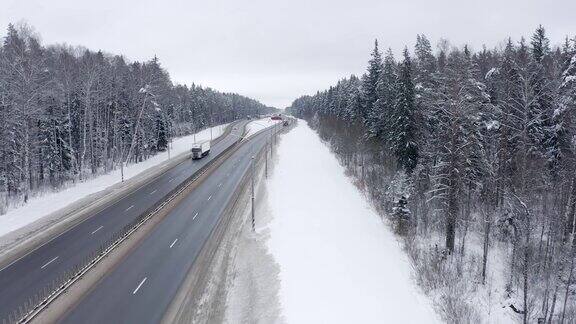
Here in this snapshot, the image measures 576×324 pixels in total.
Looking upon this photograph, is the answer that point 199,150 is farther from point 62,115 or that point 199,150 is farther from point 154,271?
point 154,271

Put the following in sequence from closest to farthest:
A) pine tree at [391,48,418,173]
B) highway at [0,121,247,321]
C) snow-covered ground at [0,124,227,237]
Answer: highway at [0,121,247,321] → snow-covered ground at [0,124,227,237] → pine tree at [391,48,418,173]

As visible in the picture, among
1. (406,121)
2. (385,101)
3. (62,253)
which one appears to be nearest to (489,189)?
(406,121)

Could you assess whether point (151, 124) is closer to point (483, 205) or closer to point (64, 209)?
point (64, 209)

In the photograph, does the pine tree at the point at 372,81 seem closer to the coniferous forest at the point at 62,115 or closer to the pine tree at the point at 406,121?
the pine tree at the point at 406,121

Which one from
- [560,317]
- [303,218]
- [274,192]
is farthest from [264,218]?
[560,317]

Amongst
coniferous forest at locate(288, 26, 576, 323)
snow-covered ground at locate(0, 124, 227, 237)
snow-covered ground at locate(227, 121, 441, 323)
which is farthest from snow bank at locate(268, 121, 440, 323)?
snow-covered ground at locate(0, 124, 227, 237)

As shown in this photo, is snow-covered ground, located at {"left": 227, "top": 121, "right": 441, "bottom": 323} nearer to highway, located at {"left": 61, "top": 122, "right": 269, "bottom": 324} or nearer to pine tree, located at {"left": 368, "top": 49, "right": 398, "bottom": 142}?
highway, located at {"left": 61, "top": 122, "right": 269, "bottom": 324}
